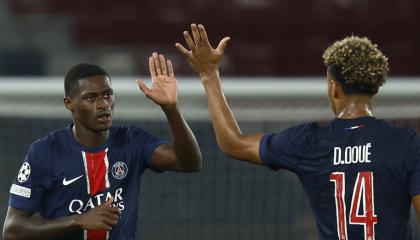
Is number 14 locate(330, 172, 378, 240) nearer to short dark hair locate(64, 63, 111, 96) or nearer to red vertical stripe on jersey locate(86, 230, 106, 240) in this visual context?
red vertical stripe on jersey locate(86, 230, 106, 240)

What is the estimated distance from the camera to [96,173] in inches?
161

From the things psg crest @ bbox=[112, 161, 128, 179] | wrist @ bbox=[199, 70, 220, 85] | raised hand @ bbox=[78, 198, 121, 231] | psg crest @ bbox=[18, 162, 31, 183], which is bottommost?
raised hand @ bbox=[78, 198, 121, 231]

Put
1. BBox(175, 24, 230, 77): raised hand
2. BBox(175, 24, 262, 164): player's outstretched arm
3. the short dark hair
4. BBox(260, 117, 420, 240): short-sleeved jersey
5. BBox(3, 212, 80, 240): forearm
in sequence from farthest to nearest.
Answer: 1. the short dark hair
2. BBox(3, 212, 80, 240): forearm
3. BBox(175, 24, 230, 77): raised hand
4. BBox(175, 24, 262, 164): player's outstretched arm
5. BBox(260, 117, 420, 240): short-sleeved jersey

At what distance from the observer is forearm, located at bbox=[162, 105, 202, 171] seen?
3.99 m

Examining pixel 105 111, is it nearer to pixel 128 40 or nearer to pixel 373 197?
pixel 373 197

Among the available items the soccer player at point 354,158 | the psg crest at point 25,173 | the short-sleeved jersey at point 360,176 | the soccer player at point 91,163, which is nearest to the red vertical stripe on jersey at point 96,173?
the soccer player at point 91,163

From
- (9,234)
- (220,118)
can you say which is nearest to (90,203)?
(9,234)

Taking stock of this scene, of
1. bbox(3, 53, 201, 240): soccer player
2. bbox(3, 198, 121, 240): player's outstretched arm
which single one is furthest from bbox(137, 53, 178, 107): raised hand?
bbox(3, 198, 121, 240): player's outstretched arm

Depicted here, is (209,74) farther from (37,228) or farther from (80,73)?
(37,228)

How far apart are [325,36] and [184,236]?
9.01 feet

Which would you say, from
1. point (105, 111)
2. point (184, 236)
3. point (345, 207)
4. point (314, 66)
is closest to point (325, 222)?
point (345, 207)

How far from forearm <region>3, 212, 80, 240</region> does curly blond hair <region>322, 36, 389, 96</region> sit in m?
1.14

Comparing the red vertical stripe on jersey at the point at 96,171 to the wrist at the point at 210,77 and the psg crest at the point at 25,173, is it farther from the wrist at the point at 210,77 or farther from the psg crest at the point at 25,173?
the wrist at the point at 210,77

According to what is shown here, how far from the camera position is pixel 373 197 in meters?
3.41
